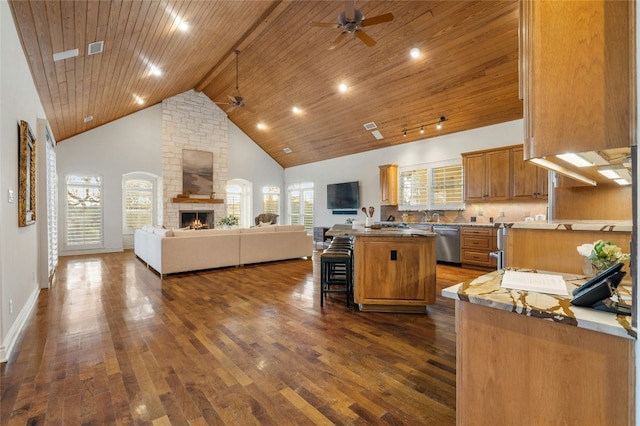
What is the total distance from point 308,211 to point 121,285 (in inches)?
259

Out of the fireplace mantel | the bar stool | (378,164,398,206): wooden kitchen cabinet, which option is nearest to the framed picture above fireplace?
the fireplace mantel

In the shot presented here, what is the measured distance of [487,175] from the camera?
5.92 m

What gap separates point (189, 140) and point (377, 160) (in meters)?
5.70

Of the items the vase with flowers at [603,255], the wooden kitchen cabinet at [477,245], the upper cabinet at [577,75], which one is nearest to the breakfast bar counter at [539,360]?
the vase with flowers at [603,255]

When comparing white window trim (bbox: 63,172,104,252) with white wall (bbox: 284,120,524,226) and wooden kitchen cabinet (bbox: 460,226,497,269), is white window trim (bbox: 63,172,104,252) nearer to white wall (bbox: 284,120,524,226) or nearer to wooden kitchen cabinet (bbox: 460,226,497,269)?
white wall (bbox: 284,120,524,226)

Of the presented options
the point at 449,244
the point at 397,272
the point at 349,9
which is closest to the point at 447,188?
the point at 449,244

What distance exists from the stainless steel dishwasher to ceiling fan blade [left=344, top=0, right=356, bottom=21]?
171 inches

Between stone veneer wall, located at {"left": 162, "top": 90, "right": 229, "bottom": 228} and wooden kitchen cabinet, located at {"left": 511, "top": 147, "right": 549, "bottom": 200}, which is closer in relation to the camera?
wooden kitchen cabinet, located at {"left": 511, "top": 147, "right": 549, "bottom": 200}

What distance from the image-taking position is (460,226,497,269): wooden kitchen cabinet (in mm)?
5516

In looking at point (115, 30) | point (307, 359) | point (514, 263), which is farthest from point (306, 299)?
point (115, 30)

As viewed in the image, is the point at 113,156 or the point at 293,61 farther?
the point at 113,156

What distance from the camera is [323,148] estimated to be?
9094 mm

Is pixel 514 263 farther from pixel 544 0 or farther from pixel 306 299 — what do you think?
pixel 306 299

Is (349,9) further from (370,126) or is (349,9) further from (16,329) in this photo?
(16,329)
